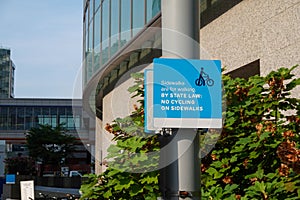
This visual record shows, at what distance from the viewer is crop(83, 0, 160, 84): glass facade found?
57.9 ft

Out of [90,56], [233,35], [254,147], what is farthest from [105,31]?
[254,147]

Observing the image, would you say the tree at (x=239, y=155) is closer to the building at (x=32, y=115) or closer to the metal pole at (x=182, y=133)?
the metal pole at (x=182, y=133)

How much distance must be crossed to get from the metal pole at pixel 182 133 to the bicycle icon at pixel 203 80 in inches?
7.1

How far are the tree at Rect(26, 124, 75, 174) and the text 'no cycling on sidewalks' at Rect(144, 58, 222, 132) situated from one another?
72664 millimetres

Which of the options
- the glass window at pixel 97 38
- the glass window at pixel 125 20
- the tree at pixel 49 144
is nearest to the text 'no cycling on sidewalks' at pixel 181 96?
the glass window at pixel 125 20

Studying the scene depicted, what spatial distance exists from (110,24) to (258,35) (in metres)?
13.5

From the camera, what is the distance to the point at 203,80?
3088 mm

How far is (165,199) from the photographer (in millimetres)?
→ 3162

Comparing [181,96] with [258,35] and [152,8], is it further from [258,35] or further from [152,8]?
[152,8]

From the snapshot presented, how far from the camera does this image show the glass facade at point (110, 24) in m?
17.6

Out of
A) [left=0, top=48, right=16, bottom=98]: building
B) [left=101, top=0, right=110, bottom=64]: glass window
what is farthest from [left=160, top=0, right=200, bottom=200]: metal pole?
[left=0, top=48, right=16, bottom=98]: building

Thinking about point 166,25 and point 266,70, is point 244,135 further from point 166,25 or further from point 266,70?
point 266,70

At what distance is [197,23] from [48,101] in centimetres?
11295

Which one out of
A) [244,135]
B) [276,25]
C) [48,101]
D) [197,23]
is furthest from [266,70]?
[48,101]
